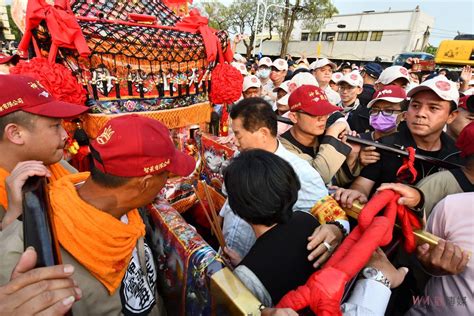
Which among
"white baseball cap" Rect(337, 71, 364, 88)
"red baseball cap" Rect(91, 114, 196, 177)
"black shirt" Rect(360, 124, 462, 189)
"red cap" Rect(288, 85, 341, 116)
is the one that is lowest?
"black shirt" Rect(360, 124, 462, 189)

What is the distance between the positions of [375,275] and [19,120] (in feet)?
5.58

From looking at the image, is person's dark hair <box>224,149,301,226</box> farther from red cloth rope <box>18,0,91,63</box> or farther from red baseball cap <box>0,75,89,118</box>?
red cloth rope <box>18,0,91,63</box>

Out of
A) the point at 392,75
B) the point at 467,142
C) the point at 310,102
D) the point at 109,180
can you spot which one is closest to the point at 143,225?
the point at 109,180

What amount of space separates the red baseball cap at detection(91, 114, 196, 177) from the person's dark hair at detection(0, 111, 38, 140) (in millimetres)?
488

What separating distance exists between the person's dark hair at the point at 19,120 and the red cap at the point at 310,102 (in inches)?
66.7

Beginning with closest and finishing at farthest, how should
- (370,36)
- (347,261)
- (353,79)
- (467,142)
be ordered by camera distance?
(347,261)
(467,142)
(353,79)
(370,36)

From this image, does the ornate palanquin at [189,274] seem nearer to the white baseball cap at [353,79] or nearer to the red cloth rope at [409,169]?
the red cloth rope at [409,169]

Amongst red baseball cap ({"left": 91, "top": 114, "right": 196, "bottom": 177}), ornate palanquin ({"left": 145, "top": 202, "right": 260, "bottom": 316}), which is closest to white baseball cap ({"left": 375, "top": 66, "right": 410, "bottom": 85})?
ornate palanquin ({"left": 145, "top": 202, "right": 260, "bottom": 316})

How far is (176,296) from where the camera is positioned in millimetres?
1353

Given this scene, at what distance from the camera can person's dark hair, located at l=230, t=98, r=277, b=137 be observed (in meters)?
1.78

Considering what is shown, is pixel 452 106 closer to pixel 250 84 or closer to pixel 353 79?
pixel 353 79

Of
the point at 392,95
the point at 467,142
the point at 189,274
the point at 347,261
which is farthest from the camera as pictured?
the point at 392,95

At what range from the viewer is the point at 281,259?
100cm

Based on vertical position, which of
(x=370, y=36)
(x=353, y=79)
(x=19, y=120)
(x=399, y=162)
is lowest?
(x=399, y=162)
